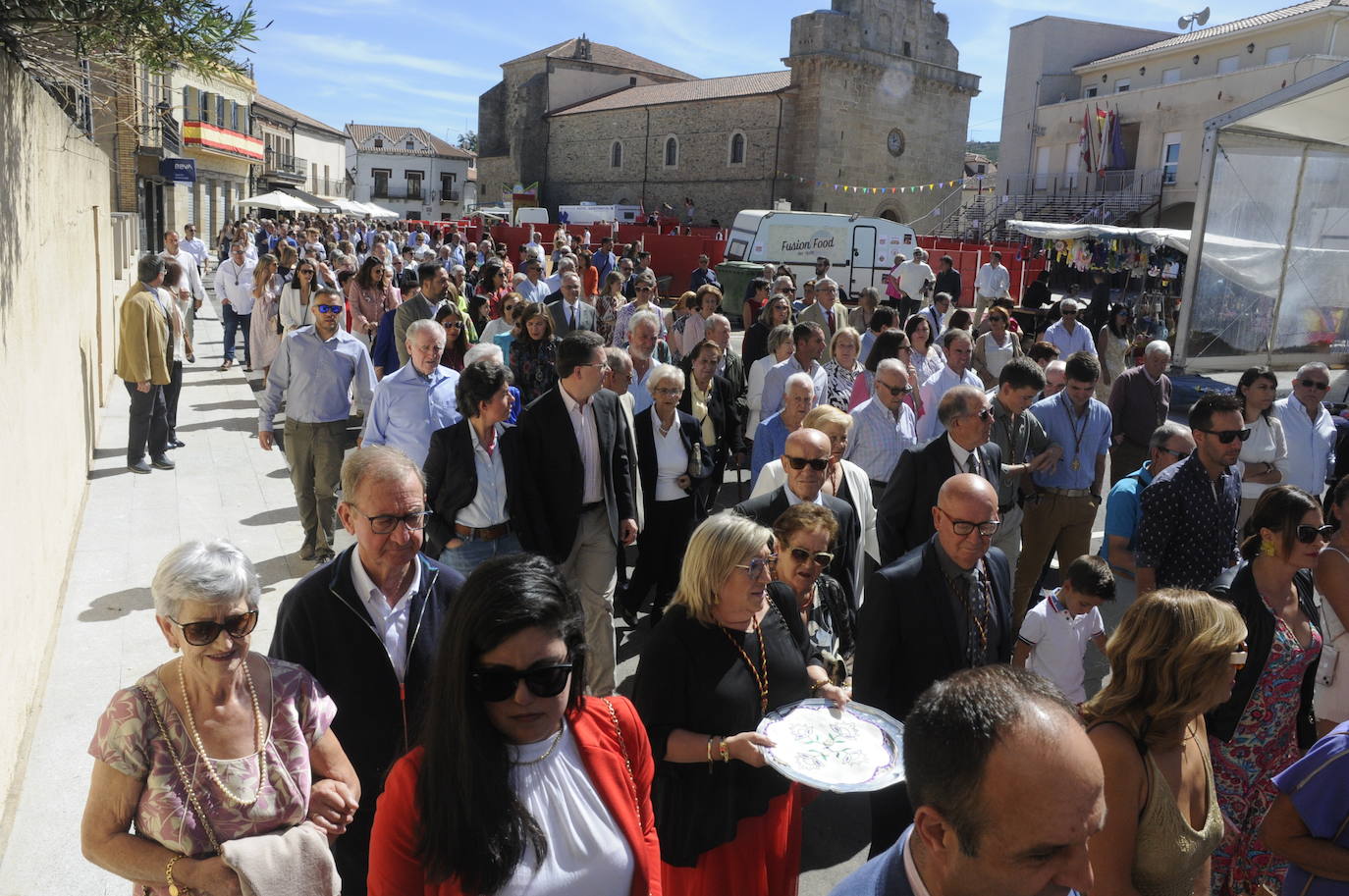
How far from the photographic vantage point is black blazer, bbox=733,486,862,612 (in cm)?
415

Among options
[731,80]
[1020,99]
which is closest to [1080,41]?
[1020,99]

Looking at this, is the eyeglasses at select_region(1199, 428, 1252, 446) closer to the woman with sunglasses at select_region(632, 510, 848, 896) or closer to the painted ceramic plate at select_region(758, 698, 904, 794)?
the painted ceramic plate at select_region(758, 698, 904, 794)

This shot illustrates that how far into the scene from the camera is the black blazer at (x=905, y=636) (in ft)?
11.1

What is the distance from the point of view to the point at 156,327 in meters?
8.17

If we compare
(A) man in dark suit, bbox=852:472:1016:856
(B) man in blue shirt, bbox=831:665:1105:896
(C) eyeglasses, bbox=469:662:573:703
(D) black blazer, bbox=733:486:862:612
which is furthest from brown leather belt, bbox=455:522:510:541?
(B) man in blue shirt, bbox=831:665:1105:896

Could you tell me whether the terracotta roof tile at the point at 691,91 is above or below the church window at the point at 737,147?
above

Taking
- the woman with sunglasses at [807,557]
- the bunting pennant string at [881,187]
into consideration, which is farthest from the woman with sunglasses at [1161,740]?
the bunting pennant string at [881,187]

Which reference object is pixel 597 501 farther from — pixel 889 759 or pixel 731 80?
pixel 731 80

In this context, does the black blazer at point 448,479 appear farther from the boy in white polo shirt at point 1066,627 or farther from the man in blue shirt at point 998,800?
the man in blue shirt at point 998,800

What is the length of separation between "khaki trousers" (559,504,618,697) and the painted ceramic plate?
204 centimetres

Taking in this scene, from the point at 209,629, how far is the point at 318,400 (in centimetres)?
446

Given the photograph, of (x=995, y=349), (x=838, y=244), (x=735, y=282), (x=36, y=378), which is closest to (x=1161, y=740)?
(x=36, y=378)

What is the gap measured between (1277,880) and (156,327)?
27.7 ft

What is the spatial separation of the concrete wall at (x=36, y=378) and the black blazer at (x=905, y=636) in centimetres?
323
